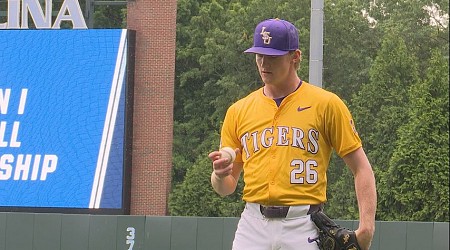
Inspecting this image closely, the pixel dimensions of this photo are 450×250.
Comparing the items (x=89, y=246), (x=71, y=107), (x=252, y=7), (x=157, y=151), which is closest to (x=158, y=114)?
(x=157, y=151)

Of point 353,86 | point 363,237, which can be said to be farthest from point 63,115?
point 363,237

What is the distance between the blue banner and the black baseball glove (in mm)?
17019

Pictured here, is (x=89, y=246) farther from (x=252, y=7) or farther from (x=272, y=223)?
(x=252, y=7)

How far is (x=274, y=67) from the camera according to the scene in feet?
16.5

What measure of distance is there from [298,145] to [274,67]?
0.35 metres

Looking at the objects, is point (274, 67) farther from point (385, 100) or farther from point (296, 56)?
point (385, 100)

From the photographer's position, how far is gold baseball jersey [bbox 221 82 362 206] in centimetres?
503

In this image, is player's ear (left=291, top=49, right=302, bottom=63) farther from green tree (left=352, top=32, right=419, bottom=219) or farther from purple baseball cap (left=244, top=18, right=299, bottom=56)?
green tree (left=352, top=32, right=419, bottom=219)

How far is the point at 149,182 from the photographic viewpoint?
2416 cm

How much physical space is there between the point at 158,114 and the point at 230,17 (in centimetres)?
1637

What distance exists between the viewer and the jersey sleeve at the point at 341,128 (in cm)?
498

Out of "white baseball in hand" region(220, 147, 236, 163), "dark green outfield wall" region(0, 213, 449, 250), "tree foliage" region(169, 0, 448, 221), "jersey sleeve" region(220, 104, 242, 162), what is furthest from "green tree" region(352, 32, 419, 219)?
"white baseball in hand" region(220, 147, 236, 163)

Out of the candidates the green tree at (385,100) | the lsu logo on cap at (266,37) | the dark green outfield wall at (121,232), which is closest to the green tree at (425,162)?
the green tree at (385,100)

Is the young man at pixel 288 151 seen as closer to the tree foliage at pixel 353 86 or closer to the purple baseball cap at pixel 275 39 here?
the purple baseball cap at pixel 275 39
